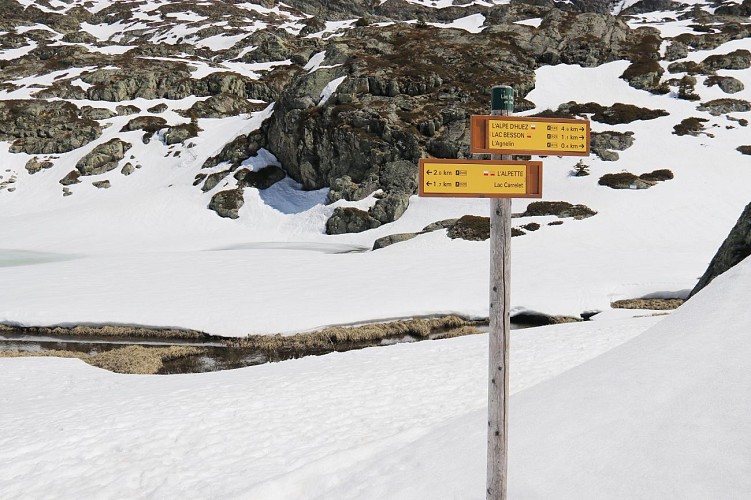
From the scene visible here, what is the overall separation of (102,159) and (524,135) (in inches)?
3010

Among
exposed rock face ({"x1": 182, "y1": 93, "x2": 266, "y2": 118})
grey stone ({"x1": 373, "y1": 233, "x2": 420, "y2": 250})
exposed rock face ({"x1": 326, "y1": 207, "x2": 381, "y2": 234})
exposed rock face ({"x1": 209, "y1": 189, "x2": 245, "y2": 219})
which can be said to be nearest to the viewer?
grey stone ({"x1": 373, "y1": 233, "x2": 420, "y2": 250})

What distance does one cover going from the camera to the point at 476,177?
5367 millimetres

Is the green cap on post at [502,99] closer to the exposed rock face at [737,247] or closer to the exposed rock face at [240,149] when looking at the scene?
the exposed rock face at [737,247]

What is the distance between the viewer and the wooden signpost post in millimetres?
5328

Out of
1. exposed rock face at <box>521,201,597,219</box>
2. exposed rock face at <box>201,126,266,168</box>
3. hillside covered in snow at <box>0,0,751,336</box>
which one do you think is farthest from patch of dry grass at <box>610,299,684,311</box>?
exposed rock face at <box>201,126,266,168</box>

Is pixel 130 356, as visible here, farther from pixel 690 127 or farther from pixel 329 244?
pixel 690 127

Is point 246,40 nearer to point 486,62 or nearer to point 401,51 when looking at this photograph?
point 401,51

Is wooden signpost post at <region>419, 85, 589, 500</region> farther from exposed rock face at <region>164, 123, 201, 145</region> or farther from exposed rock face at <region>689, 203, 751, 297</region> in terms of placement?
exposed rock face at <region>164, 123, 201, 145</region>

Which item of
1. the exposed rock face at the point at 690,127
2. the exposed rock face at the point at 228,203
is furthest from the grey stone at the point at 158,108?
the exposed rock face at the point at 690,127

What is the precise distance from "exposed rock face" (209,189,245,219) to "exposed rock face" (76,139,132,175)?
22.4 m

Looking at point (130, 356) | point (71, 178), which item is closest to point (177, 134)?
point (71, 178)

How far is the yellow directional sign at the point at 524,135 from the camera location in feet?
17.7

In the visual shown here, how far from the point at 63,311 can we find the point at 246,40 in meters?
123

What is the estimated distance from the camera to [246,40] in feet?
432
